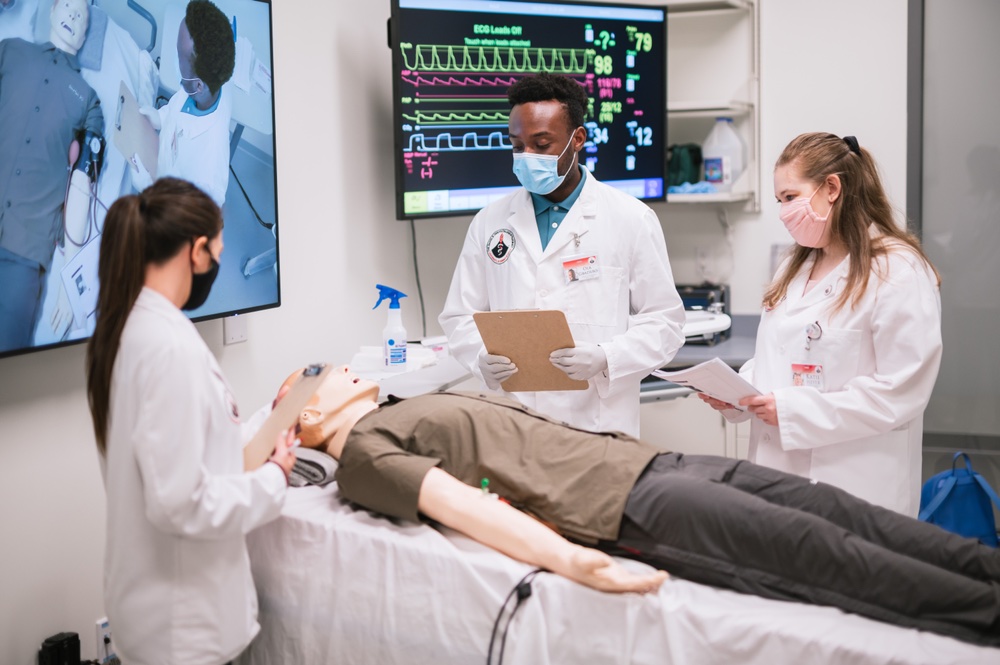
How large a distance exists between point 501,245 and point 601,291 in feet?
0.96

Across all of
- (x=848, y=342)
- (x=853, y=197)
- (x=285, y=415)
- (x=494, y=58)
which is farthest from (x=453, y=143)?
(x=285, y=415)

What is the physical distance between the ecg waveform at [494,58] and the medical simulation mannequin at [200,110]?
0.80 meters

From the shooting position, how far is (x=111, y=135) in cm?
204

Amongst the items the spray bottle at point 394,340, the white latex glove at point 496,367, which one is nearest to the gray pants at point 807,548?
the white latex glove at point 496,367

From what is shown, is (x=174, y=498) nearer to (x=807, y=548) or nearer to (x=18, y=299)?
(x=18, y=299)

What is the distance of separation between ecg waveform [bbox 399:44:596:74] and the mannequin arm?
1713 millimetres

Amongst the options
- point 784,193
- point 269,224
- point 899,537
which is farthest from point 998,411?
point 269,224

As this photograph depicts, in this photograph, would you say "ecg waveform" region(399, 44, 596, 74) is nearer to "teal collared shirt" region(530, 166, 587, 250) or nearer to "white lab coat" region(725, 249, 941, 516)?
"teal collared shirt" region(530, 166, 587, 250)

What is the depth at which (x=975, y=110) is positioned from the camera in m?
3.33

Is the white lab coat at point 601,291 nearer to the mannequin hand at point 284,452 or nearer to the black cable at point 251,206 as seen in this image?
the black cable at point 251,206

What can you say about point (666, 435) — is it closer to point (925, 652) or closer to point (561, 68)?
point (561, 68)

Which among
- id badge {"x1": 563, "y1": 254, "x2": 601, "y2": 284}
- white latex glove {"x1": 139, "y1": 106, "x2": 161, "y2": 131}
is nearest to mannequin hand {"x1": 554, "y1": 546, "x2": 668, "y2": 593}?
id badge {"x1": 563, "y1": 254, "x2": 601, "y2": 284}

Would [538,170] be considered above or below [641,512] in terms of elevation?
above

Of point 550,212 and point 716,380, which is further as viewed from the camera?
point 550,212
